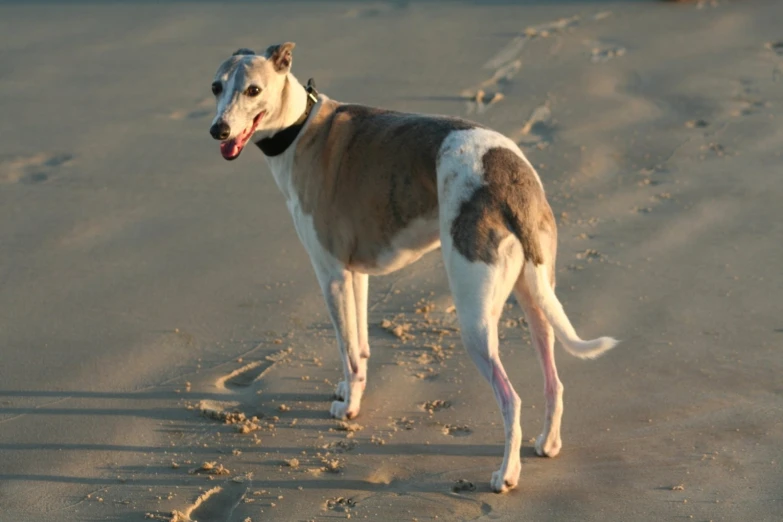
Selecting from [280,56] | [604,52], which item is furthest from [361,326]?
[604,52]

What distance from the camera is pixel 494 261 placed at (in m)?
4.33

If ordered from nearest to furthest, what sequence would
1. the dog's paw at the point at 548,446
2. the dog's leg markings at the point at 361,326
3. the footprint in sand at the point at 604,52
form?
the dog's paw at the point at 548,446, the dog's leg markings at the point at 361,326, the footprint in sand at the point at 604,52

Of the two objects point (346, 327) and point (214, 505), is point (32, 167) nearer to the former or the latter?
point (346, 327)

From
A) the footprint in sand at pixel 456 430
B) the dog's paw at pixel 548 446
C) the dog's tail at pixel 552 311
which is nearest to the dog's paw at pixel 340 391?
the footprint in sand at pixel 456 430

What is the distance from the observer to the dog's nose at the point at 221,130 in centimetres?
480

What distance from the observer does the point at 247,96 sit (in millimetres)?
4930

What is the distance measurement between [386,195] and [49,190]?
10.9 feet

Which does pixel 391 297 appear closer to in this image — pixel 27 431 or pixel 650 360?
pixel 650 360

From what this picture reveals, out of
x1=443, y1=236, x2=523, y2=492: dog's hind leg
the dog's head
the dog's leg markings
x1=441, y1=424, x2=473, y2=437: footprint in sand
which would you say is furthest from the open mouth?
x1=441, y1=424, x2=473, y2=437: footprint in sand

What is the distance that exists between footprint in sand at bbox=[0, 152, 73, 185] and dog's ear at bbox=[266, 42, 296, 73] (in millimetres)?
3019

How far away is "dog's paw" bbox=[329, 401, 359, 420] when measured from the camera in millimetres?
5145

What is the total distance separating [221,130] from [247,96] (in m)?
0.23

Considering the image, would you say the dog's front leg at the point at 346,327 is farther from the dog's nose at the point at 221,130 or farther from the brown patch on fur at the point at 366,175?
the dog's nose at the point at 221,130

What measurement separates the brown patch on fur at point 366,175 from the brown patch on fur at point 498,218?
1.05ft
